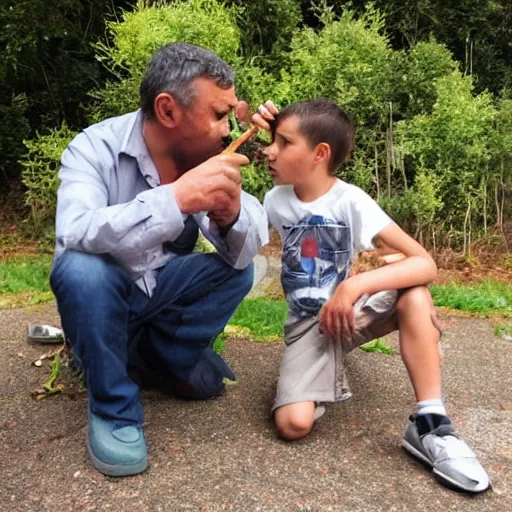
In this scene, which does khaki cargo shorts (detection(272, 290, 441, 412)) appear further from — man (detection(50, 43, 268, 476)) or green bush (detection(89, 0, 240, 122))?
green bush (detection(89, 0, 240, 122))

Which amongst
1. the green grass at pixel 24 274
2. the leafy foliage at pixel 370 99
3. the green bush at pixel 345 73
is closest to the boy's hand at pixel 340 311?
the green grass at pixel 24 274

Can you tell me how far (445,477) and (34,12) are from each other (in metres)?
6.30

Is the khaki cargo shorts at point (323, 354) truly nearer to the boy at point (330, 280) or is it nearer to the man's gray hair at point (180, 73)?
the boy at point (330, 280)

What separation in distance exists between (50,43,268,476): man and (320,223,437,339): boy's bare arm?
35 centimetres

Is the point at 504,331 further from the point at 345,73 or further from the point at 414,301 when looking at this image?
the point at 345,73

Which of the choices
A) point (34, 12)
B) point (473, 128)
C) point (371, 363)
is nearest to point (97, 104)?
point (34, 12)

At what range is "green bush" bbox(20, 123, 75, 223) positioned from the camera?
6.25m

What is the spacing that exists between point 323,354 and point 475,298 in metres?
2.22

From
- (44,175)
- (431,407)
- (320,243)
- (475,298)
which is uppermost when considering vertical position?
(320,243)

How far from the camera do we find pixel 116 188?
7.47 feet

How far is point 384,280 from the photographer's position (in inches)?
87.4

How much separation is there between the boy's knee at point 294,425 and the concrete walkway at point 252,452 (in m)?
0.03

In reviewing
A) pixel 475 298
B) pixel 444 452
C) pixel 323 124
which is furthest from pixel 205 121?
pixel 475 298

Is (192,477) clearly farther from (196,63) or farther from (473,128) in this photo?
(473,128)
